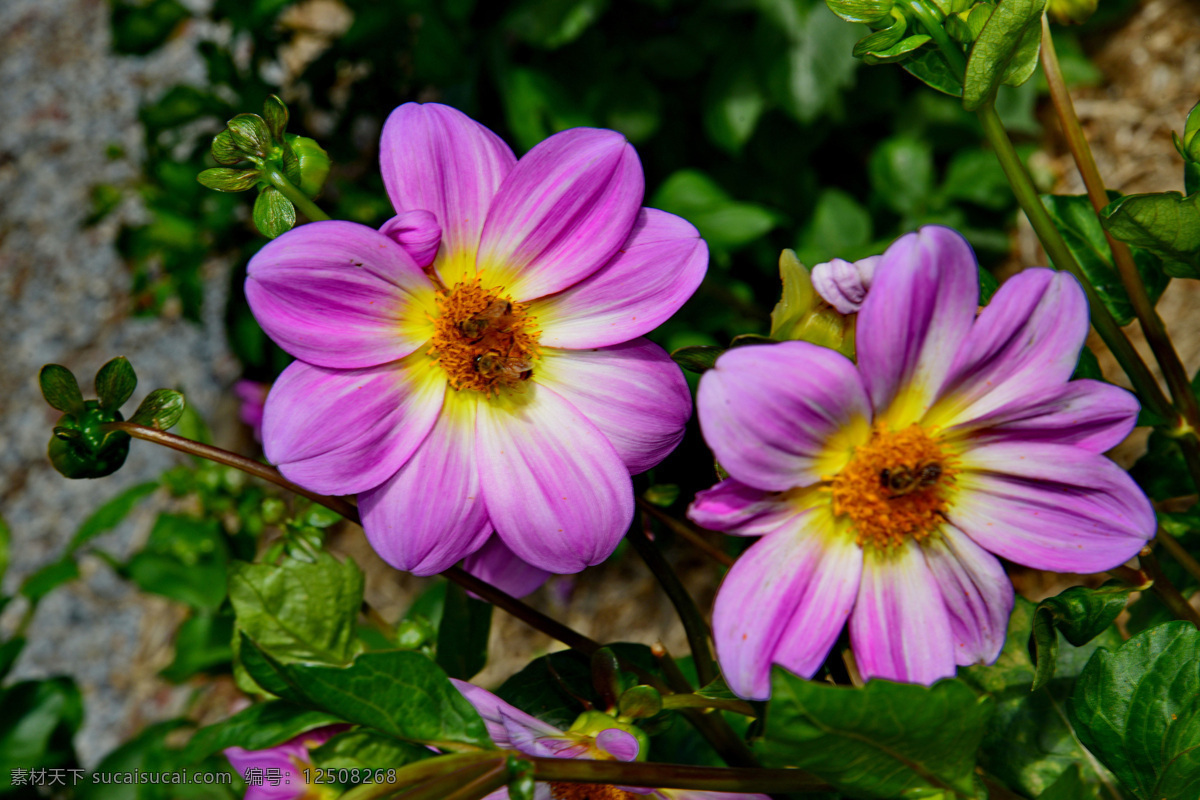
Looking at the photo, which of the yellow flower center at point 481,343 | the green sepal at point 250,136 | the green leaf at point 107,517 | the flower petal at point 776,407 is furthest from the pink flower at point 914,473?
the green leaf at point 107,517

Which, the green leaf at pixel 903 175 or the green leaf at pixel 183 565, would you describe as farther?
the green leaf at pixel 903 175

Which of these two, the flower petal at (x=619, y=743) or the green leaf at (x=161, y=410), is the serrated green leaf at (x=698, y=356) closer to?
the flower petal at (x=619, y=743)

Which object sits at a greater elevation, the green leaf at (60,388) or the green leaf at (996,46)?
the green leaf at (996,46)

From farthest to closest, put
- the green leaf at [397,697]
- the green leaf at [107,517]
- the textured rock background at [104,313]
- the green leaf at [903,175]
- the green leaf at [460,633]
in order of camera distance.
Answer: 1. the textured rock background at [104,313]
2. the green leaf at [903,175]
3. the green leaf at [107,517]
4. the green leaf at [460,633]
5. the green leaf at [397,697]

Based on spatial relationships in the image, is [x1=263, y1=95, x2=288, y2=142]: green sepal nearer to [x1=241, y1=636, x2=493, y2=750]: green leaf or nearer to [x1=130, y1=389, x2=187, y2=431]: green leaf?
[x1=130, y1=389, x2=187, y2=431]: green leaf

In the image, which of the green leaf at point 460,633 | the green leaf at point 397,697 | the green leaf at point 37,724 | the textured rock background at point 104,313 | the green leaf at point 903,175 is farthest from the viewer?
the textured rock background at point 104,313

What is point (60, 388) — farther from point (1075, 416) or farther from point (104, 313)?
point (104, 313)

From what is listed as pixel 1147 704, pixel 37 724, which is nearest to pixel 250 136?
pixel 1147 704

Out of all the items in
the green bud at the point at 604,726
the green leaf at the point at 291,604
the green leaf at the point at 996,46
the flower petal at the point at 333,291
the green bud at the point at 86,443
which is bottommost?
the green bud at the point at 604,726

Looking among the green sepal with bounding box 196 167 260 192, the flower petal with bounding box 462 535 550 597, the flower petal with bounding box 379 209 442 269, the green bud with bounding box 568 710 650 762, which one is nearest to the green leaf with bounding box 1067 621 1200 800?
the green bud with bounding box 568 710 650 762
